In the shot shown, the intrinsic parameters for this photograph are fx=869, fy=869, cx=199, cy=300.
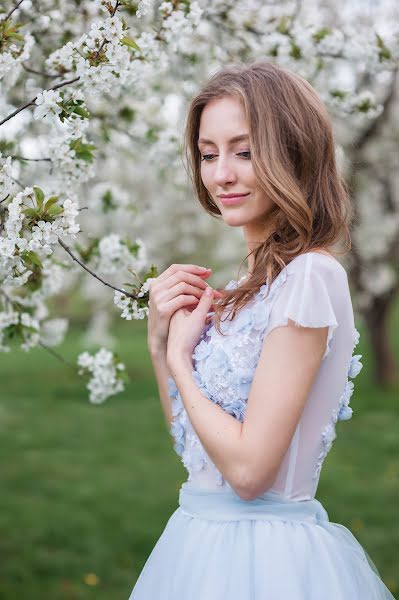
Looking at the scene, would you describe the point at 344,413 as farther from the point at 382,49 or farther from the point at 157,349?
the point at 382,49

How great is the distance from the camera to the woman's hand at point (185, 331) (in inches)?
84.7

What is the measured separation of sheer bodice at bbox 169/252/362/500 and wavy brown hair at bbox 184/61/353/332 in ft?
0.22

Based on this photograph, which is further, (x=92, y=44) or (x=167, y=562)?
(x=92, y=44)

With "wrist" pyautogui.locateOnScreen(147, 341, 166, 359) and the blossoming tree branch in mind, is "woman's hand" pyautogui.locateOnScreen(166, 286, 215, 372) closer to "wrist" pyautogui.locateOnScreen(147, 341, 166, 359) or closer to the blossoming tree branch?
"wrist" pyautogui.locateOnScreen(147, 341, 166, 359)

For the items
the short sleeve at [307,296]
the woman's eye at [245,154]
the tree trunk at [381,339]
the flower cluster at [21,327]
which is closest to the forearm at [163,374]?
the short sleeve at [307,296]

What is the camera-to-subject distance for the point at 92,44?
2.38m

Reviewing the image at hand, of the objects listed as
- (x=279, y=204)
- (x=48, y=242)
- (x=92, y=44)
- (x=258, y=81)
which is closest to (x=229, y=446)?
(x=279, y=204)

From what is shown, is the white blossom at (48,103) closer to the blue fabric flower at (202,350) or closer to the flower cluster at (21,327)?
the blue fabric flower at (202,350)

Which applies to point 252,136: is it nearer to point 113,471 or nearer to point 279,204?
point 279,204

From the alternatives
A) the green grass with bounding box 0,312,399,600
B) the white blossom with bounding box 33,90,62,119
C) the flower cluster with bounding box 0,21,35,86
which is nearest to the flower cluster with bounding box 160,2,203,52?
the flower cluster with bounding box 0,21,35,86

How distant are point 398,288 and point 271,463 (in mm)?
10834

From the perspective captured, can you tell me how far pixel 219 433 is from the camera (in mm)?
1958

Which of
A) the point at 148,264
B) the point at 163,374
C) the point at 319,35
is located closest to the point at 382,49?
the point at 319,35

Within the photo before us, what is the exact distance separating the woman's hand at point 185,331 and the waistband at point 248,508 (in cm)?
34
